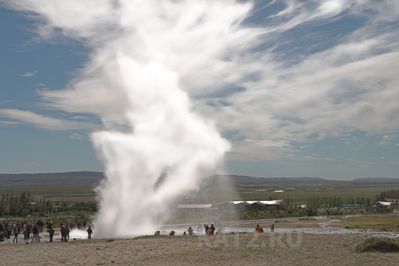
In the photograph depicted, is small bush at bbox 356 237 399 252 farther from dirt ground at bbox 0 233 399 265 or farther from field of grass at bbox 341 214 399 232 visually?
field of grass at bbox 341 214 399 232

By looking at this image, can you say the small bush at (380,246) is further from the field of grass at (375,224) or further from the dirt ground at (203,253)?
the field of grass at (375,224)

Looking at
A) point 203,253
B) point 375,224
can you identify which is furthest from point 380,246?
point 375,224

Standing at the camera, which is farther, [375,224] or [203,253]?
[375,224]

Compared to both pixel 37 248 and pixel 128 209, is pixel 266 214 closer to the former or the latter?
pixel 128 209

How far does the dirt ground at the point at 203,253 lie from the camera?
2431 cm

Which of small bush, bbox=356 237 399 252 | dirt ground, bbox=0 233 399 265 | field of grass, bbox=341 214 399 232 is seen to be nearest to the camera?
dirt ground, bbox=0 233 399 265

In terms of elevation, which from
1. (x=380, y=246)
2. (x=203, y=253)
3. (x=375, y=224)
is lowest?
(x=375, y=224)

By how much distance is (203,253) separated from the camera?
1066 inches

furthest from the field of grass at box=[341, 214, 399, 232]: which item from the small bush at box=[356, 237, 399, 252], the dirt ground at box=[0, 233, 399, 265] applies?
the small bush at box=[356, 237, 399, 252]

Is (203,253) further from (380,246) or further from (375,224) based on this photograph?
(375,224)

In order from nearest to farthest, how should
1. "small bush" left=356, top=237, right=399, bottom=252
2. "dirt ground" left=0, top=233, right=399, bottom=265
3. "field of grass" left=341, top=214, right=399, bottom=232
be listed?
1. "dirt ground" left=0, top=233, right=399, bottom=265
2. "small bush" left=356, top=237, right=399, bottom=252
3. "field of grass" left=341, top=214, right=399, bottom=232

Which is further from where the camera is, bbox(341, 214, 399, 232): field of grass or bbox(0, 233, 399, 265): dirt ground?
bbox(341, 214, 399, 232): field of grass

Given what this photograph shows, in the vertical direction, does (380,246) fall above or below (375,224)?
above

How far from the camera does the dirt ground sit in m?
24.3
